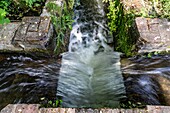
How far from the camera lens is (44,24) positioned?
4098mm

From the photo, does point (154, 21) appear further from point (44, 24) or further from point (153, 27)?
point (44, 24)

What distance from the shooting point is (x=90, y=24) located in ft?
17.5

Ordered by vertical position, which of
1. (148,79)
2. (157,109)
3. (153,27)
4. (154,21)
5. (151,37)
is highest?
(154,21)

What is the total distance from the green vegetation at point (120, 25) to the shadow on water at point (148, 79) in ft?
1.05

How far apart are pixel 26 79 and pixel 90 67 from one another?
124cm

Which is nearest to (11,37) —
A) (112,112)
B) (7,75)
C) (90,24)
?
(7,75)

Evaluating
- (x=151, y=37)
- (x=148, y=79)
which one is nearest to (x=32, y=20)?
(x=151, y=37)

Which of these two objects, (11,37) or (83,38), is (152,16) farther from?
(11,37)

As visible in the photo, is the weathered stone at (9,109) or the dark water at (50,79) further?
the dark water at (50,79)

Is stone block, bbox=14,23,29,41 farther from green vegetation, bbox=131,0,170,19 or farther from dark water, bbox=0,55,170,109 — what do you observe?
green vegetation, bbox=131,0,170,19

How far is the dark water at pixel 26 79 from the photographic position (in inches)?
137

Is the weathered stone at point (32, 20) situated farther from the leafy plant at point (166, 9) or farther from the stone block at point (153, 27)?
the leafy plant at point (166, 9)

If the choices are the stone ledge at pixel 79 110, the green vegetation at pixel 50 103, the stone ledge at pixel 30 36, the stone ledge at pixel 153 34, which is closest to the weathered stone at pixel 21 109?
the stone ledge at pixel 79 110

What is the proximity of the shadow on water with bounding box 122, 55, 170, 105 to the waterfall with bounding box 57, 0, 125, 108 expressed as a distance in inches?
6.2
